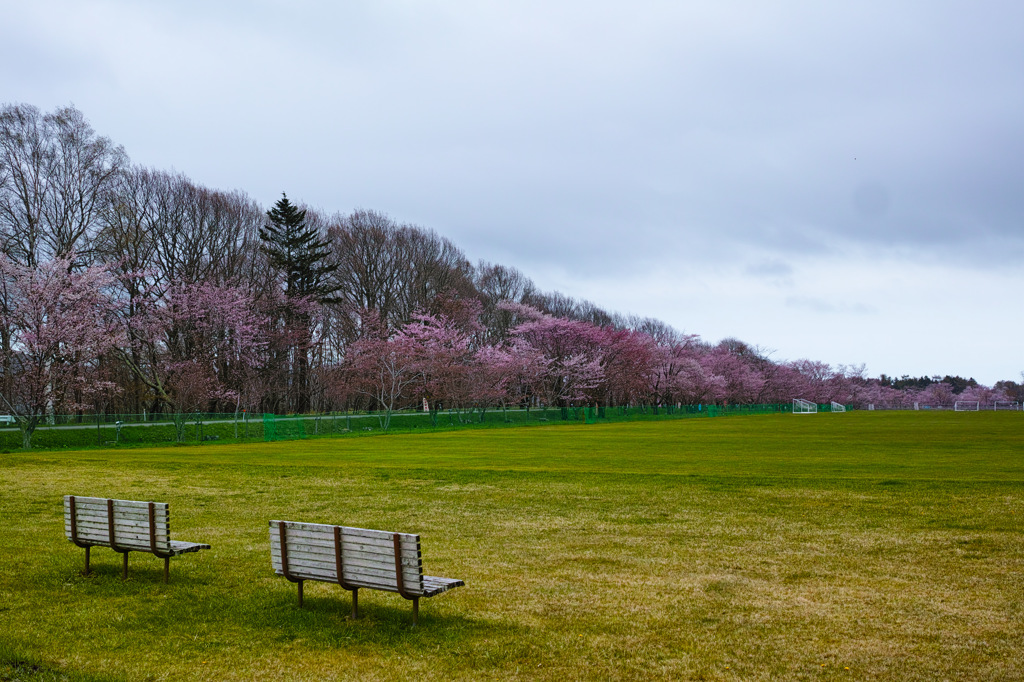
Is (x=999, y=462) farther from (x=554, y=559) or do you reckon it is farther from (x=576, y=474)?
(x=554, y=559)

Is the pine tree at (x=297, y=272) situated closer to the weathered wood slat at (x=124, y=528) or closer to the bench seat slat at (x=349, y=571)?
the weathered wood slat at (x=124, y=528)

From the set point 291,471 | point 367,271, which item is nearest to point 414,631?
point 291,471

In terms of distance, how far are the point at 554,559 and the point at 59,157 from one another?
4709cm

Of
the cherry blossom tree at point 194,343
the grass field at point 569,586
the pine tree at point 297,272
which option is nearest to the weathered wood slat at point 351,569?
the grass field at point 569,586

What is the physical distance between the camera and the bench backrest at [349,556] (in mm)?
7469

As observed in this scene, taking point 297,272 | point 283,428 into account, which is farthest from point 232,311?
point 283,428

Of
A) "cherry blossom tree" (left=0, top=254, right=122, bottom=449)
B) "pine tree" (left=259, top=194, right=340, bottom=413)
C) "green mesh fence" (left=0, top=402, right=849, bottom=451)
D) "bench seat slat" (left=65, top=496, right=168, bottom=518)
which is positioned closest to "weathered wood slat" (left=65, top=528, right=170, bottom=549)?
"bench seat slat" (left=65, top=496, right=168, bottom=518)

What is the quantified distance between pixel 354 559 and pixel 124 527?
3608 mm

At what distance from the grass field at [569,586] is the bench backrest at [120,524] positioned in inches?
20.2

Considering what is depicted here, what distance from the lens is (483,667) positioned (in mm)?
6738

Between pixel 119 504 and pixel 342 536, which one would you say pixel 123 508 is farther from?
pixel 342 536

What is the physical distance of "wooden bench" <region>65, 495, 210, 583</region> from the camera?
931 cm

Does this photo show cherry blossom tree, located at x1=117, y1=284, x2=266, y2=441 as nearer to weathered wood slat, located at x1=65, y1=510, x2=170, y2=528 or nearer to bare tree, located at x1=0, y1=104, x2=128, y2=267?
bare tree, located at x1=0, y1=104, x2=128, y2=267

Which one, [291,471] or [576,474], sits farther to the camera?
[291,471]
